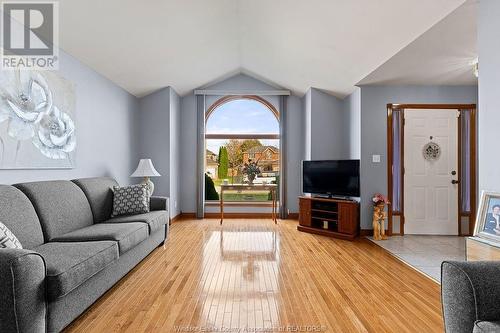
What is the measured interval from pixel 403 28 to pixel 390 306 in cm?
265

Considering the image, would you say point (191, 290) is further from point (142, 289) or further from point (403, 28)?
point (403, 28)

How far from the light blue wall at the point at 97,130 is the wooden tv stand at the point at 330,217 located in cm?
317

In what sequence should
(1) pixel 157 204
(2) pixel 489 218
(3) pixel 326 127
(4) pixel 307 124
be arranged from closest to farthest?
(2) pixel 489 218
(1) pixel 157 204
(3) pixel 326 127
(4) pixel 307 124

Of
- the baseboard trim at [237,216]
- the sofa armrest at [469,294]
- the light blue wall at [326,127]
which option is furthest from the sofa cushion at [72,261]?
the light blue wall at [326,127]

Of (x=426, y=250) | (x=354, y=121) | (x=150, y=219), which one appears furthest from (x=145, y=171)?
(x=426, y=250)

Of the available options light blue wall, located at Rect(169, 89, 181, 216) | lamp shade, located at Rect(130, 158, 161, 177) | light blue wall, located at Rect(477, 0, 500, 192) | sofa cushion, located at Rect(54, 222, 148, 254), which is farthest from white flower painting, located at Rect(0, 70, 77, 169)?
light blue wall, located at Rect(477, 0, 500, 192)

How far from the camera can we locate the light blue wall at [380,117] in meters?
4.63

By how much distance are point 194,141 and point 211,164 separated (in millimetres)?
641

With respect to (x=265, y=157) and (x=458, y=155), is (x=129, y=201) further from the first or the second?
(x=458, y=155)

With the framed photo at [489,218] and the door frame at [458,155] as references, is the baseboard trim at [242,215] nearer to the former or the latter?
the door frame at [458,155]

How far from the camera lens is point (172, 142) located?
575 centimetres

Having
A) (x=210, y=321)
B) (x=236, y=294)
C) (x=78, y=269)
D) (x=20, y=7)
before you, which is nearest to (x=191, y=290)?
(x=236, y=294)

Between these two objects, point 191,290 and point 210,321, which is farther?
point 191,290

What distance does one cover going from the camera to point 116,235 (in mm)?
2639
